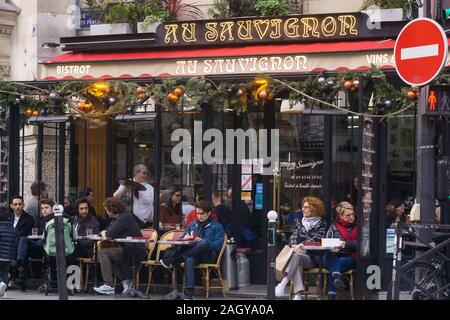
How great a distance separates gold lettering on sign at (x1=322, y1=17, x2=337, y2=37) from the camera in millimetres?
15422

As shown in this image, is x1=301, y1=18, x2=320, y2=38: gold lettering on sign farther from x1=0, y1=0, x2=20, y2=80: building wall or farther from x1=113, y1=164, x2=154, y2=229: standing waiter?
x1=0, y1=0, x2=20, y2=80: building wall

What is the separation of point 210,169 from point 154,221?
1.13 metres

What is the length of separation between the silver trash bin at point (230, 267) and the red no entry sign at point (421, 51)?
4927 mm

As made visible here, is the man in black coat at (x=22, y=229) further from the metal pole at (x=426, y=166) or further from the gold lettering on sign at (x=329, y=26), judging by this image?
the metal pole at (x=426, y=166)

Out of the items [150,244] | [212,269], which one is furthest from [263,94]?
[150,244]

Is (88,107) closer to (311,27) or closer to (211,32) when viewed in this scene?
(211,32)

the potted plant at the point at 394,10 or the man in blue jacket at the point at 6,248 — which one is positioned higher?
the potted plant at the point at 394,10

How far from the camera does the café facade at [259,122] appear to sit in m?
14.7

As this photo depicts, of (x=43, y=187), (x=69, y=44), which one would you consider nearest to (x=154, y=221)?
(x=43, y=187)

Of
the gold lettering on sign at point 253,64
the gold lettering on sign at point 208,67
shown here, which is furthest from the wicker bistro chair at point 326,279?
the gold lettering on sign at point 208,67

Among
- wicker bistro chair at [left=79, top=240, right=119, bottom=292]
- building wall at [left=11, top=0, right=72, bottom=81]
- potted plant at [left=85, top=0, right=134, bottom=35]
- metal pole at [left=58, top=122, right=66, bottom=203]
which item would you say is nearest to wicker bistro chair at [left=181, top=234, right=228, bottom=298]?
wicker bistro chair at [left=79, top=240, right=119, bottom=292]
